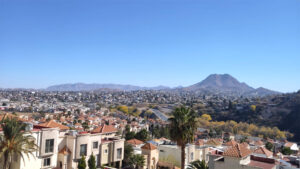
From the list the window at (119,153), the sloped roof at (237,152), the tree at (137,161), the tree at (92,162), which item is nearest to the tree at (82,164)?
the tree at (92,162)

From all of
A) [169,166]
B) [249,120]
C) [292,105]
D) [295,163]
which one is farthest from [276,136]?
[169,166]

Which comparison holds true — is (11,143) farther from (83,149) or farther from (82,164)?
(83,149)

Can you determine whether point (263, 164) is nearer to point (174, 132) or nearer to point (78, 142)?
point (174, 132)

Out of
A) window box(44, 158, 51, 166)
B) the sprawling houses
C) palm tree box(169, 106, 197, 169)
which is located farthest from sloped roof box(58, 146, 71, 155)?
palm tree box(169, 106, 197, 169)

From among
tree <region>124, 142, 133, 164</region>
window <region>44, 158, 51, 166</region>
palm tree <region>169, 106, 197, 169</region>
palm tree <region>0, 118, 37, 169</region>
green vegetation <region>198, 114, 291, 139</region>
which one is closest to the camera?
palm tree <region>0, 118, 37, 169</region>

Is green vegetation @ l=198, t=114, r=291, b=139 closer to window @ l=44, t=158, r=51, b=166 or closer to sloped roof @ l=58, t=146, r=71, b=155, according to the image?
sloped roof @ l=58, t=146, r=71, b=155

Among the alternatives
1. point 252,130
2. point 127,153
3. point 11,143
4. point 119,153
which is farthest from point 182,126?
point 252,130
